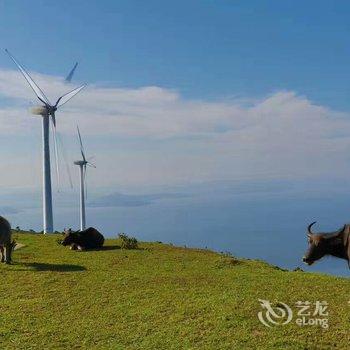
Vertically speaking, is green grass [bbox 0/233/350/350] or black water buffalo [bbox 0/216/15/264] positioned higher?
black water buffalo [bbox 0/216/15/264]

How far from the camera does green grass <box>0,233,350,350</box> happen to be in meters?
13.3

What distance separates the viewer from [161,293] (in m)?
17.2

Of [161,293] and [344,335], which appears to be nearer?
[344,335]

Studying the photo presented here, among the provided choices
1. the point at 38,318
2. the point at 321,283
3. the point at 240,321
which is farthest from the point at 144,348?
the point at 321,283

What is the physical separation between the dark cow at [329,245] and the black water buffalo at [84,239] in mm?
15248

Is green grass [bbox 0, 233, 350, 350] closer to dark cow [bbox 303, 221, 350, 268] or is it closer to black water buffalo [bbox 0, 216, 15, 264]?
black water buffalo [bbox 0, 216, 15, 264]

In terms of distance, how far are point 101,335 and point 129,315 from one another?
1.48m

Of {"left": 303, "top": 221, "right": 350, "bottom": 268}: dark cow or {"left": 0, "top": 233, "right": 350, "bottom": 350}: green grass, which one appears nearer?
{"left": 0, "top": 233, "right": 350, "bottom": 350}: green grass

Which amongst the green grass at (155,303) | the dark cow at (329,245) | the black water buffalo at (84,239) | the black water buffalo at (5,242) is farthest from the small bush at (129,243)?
the dark cow at (329,245)

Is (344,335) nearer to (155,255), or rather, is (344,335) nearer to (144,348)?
(144,348)

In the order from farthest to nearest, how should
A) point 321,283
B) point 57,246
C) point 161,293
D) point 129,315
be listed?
point 57,246 < point 321,283 < point 161,293 < point 129,315

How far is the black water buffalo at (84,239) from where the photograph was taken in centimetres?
2778

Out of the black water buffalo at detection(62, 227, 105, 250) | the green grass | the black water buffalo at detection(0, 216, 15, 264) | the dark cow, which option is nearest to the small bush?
the black water buffalo at detection(62, 227, 105, 250)

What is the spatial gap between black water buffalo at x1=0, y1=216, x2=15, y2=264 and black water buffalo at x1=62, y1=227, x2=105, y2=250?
5.05 meters
